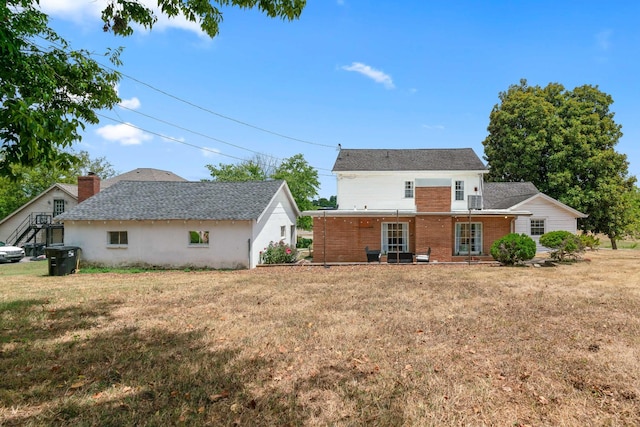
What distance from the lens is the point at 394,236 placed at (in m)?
20.9

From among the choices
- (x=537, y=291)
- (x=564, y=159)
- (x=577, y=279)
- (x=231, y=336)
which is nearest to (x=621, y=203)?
(x=564, y=159)

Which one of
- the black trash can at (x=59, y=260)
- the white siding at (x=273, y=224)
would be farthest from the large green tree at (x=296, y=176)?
the black trash can at (x=59, y=260)

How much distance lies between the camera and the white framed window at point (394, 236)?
20.9 metres

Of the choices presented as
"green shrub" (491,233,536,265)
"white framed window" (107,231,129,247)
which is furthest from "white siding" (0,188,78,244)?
"green shrub" (491,233,536,265)

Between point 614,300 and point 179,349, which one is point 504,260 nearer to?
point 614,300

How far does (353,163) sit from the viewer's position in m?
26.2

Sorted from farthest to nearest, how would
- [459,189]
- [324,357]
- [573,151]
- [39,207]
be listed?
[39,207], [573,151], [459,189], [324,357]

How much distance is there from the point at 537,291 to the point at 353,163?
55.6ft

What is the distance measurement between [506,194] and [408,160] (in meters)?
9.02

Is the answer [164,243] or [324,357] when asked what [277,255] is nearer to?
[164,243]

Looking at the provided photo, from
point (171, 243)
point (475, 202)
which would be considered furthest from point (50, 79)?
point (475, 202)

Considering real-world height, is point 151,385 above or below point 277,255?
below

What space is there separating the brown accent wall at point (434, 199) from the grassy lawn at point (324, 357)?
8.59 meters

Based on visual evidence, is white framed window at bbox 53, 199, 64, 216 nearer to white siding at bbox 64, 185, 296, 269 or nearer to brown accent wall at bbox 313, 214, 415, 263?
white siding at bbox 64, 185, 296, 269
